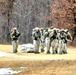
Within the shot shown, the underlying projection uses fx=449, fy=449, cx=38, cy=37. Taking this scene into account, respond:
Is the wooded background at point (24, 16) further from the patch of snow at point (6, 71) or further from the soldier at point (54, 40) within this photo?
the patch of snow at point (6, 71)

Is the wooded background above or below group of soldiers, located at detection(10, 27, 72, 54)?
above

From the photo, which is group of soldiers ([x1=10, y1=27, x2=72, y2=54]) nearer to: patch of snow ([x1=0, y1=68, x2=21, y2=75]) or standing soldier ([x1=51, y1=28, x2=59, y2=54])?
standing soldier ([x1=51, y1=28, x2=59, y2=54])

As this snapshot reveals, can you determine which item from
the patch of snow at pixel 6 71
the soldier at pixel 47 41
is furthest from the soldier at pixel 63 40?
the patch of snow at pixel 6 71

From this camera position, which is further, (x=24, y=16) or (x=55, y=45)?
(x=24, y=16)

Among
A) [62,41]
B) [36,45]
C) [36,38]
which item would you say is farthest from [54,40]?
[36,45]

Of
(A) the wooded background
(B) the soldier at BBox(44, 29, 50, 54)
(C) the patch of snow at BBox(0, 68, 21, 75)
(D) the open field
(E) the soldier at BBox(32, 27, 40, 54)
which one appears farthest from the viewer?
(A) the wooded background

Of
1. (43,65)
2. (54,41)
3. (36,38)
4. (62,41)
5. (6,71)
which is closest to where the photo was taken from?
(6,71)

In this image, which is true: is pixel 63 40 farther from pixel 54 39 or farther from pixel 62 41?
pixel 54 39

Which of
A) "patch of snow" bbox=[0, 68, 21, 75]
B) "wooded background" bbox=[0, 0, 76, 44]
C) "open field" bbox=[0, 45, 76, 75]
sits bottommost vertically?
"patch of snow" bbox=[0, 68, 21, 75]

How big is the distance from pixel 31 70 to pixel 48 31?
11.6 metres

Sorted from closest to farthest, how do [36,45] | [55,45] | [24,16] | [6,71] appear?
1. [6,71]
2. [55,45]
3. [36,45]
4. [24,16]

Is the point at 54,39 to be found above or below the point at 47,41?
above

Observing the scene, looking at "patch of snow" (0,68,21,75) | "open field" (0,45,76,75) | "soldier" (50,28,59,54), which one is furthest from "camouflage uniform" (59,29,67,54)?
"patch of snow" (0,68,21,75)

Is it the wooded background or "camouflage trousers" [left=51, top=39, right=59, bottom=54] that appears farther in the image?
the wooded background
